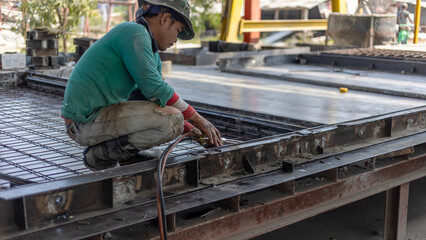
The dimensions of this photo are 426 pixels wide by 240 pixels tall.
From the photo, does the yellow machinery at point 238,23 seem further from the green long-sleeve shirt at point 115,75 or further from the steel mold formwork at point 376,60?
the green long-sleeve shirt at point 115,75

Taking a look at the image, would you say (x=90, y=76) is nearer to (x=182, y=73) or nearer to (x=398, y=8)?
(x=182, y=73)

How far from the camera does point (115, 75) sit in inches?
118

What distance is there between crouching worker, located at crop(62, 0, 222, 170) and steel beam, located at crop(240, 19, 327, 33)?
964cm

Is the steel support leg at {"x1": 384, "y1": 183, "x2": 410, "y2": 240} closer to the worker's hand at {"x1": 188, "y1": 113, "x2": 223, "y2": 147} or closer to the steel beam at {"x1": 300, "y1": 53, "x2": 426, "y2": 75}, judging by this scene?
the worker's hand at {"x1": 188, "y1": 113, "x2": 223, "y2": 147}

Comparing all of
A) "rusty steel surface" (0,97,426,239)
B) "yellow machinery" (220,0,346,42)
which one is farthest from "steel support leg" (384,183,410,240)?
"yellow machinery" (220,0,346,42)

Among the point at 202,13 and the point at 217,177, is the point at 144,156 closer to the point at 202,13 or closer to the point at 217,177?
the point at 217,177

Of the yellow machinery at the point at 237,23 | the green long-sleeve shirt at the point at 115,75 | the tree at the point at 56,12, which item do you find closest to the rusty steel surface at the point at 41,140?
the green long-sleeve shirt at the point at 115,75

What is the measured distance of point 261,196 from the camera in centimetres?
312

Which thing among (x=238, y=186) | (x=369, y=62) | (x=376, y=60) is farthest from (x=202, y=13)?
(x=238, y=186)

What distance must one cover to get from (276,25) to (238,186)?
1094 cm

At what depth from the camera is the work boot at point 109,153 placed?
123 inches

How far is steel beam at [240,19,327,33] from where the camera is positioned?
12.8m

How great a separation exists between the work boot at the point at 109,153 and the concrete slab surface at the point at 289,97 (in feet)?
7.03

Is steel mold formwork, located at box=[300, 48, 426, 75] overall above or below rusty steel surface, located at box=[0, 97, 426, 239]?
above
